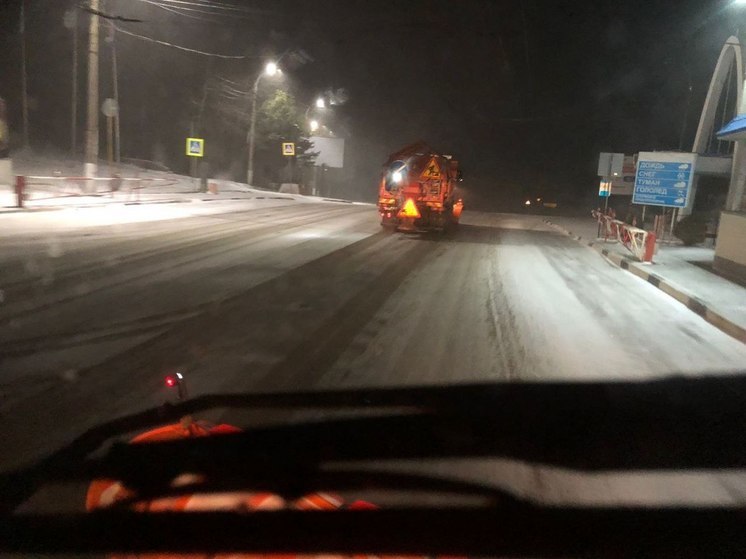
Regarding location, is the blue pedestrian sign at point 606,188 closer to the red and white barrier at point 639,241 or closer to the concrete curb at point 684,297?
the red and white barrier at point 639,241

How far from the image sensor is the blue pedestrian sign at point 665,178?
24.5 metres

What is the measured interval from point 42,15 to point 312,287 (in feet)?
189

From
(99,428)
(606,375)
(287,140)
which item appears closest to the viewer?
(99,428)

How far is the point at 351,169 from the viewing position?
8762 centimetres

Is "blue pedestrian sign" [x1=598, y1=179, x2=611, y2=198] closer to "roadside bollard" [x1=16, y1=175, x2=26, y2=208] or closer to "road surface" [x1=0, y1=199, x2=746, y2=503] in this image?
"road surface" [x1=0, y1=199, x2=746, y2=503]

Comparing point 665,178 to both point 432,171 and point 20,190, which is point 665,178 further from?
point 20,190

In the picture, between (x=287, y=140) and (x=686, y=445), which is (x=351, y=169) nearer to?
(x=287, y=140)

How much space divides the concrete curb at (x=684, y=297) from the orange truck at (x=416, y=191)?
20.3ft

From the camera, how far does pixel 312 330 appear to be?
9273mm

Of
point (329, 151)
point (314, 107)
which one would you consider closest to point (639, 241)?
point (314, 107)

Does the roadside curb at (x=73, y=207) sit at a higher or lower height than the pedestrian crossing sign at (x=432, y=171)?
lower

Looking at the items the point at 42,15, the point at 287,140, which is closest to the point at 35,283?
the point at 287,140

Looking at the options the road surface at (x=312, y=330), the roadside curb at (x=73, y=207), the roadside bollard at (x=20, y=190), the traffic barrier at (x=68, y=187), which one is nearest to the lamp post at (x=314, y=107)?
the traffic barrier at (x=68, y=187)

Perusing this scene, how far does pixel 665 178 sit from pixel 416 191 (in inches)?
348
